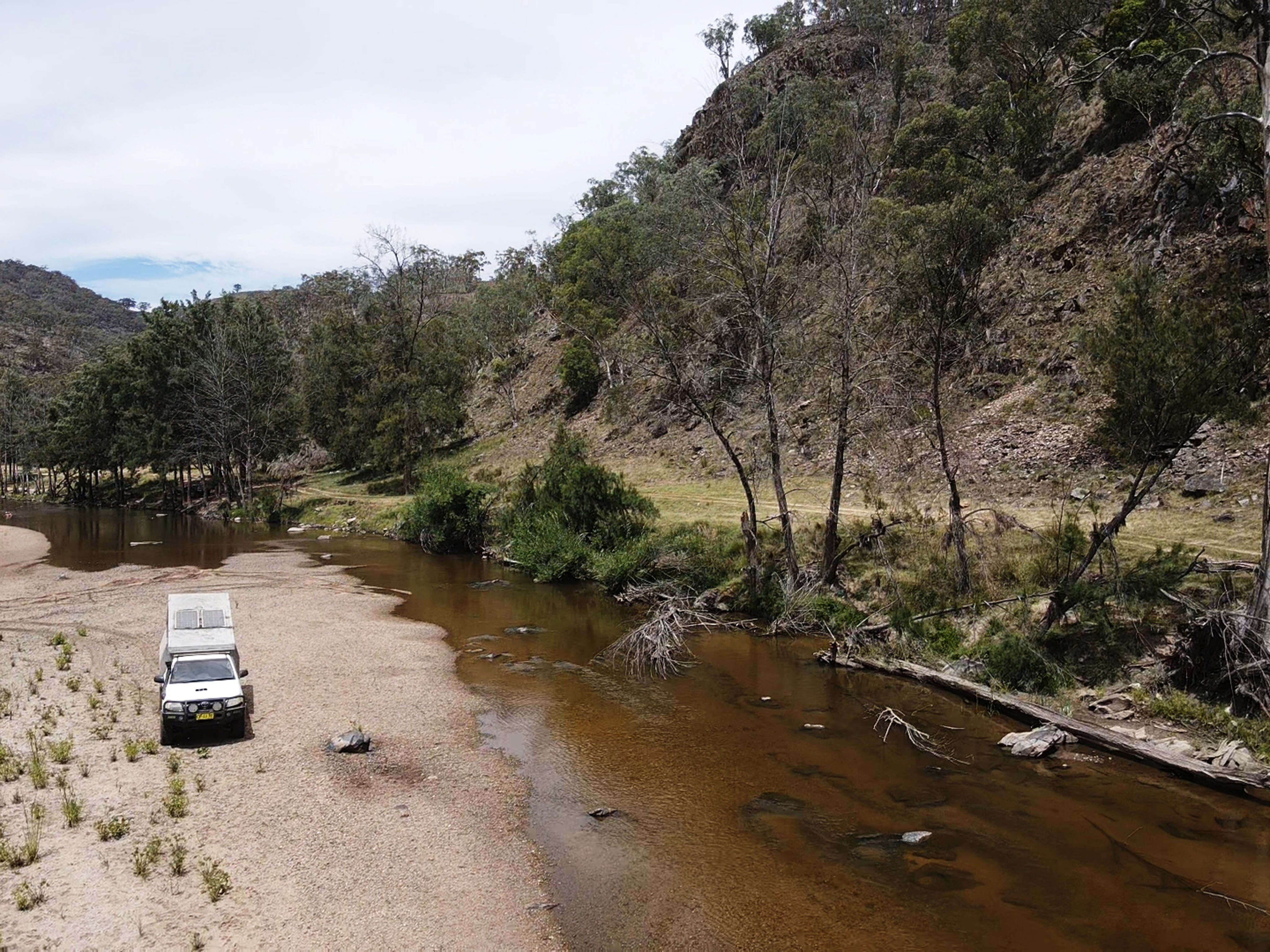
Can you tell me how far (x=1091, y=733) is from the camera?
57.6 feet

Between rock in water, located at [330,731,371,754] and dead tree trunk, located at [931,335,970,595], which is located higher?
dead tree trunk, located at [931,335,970,595]

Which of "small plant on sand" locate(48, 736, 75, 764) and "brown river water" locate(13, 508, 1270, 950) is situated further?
"small plant on sand" locate(48, 736, 75, 764)

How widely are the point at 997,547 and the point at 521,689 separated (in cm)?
1582

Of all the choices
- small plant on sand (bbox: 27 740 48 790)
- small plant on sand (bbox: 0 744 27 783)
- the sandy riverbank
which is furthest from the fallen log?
small plant on sand (bbox: 0 744 27 783)

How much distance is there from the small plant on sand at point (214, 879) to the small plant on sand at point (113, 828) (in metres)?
1.85

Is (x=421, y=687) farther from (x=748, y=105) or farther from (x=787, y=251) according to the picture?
(x=748, y=105)

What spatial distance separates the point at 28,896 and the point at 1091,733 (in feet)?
65.5

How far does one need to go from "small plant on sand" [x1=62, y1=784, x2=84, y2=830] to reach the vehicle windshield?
12.3 feet

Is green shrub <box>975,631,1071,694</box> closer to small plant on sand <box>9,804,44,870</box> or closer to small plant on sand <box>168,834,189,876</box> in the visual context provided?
small plant on sand <box>168,834,189,876</box>

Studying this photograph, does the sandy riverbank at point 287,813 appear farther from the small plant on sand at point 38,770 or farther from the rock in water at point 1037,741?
the rock in water at point 1037,741

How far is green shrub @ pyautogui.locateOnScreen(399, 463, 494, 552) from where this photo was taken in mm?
47219

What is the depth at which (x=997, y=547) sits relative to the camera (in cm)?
2564

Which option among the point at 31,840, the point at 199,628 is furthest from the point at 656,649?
the point at 31,840

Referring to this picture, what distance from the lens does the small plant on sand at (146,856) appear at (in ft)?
40.9
